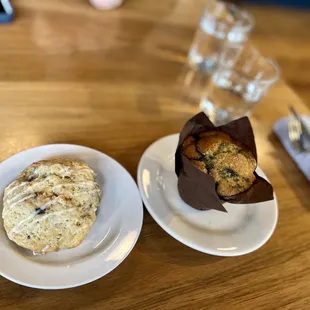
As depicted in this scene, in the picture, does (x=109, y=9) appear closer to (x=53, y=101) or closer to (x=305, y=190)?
(x=53, y=101)

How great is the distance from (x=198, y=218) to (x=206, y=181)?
0.38 feet

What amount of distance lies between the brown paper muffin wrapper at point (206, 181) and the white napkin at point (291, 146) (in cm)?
26

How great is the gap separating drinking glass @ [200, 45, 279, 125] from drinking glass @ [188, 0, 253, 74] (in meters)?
0.09

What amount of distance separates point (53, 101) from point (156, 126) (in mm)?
266

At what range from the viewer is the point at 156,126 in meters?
0.93

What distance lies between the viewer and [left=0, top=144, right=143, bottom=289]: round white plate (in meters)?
Answer: 0.58

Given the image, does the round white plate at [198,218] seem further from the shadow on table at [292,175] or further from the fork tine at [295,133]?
the fork tine at [295,133]

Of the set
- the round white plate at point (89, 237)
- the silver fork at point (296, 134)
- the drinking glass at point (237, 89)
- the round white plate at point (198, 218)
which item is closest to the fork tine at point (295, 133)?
the silver fork at point (296, 134)

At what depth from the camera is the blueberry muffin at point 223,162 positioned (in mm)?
699

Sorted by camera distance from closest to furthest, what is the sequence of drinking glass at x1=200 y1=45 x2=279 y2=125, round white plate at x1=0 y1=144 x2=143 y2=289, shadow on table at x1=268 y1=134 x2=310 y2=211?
1. round white plate at x1=0 y1=144 x2=143 y2=289
2. shadow on table at x1=268 y1=134 x2=310 y2=211
3. drinking glass at x1=200 y1=45 x2=279 y2=125

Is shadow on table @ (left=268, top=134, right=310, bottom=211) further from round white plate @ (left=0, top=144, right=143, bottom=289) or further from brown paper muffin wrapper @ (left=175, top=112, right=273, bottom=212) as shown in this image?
round white plate @ (left=0, top=144, right=143, bottom=289)

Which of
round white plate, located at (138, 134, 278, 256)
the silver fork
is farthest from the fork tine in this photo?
→ round white plate, located at (138, 134, 278, 256)

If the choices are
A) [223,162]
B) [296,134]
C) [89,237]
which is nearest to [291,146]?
[296,134]

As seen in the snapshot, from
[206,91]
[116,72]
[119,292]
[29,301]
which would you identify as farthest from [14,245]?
[206,91]
